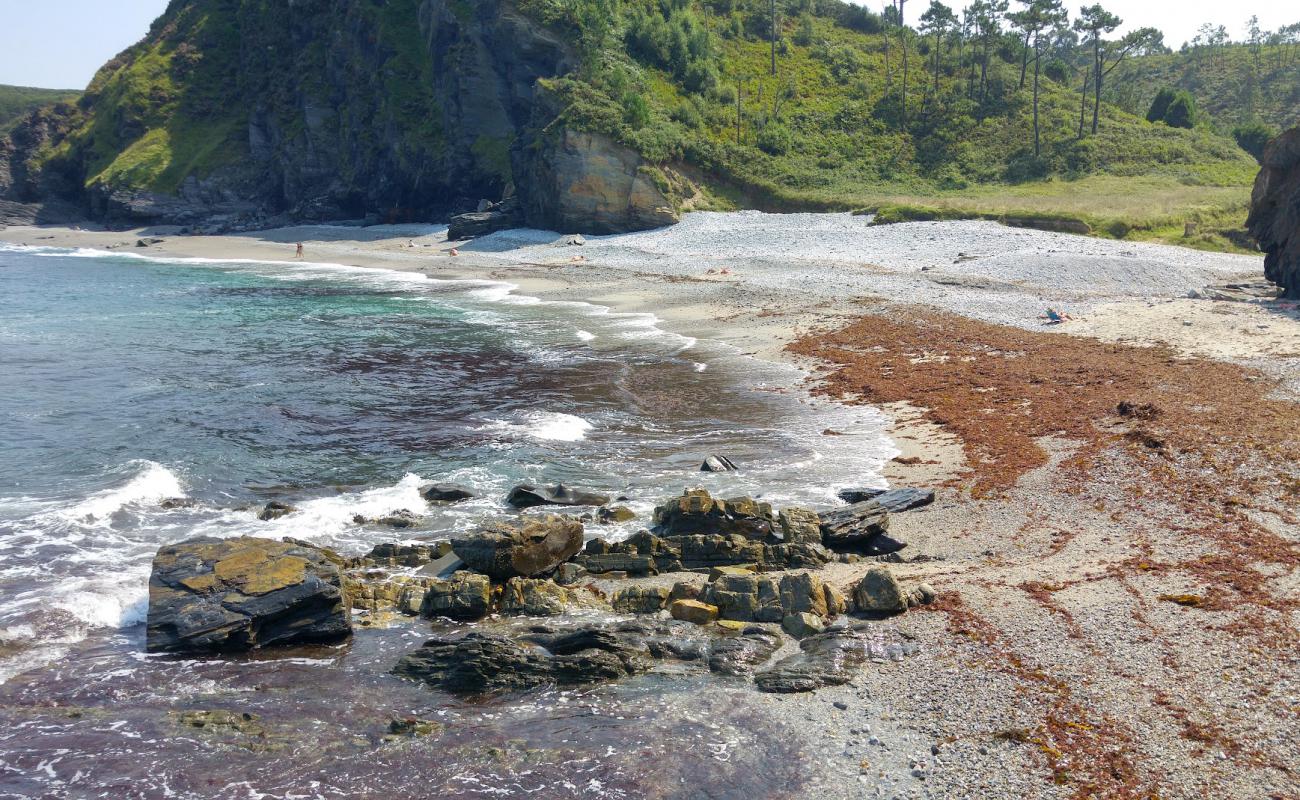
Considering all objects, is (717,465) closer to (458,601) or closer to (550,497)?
(550,497)

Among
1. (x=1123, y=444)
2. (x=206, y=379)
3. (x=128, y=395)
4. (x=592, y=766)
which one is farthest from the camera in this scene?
(x=206, y=379)

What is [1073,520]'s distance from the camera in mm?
12594

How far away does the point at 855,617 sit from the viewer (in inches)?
403

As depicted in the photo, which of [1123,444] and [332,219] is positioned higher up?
[332,219]

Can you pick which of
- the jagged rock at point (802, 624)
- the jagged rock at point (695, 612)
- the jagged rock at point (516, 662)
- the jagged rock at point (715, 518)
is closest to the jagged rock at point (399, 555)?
the jagged rock at point (516, 662)

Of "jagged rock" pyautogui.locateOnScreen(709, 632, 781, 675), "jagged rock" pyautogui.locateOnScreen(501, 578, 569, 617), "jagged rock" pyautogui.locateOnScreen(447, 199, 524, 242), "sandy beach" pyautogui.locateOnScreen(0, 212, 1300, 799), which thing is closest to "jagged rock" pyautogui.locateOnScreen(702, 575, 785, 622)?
"jagged rock" pyautogui.locateOnScreen(709, 632, 781, 675)

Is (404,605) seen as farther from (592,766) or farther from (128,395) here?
(128,395)

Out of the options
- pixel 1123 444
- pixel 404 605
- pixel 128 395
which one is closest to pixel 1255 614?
pixel 1123 444

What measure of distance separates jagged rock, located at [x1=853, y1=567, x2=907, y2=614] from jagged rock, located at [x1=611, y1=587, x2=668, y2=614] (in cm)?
246

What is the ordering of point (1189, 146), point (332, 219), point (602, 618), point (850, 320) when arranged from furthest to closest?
1. point (332, 219)
2. point (1189, 146)
3. point (850, 320)
4. point (602, 618)

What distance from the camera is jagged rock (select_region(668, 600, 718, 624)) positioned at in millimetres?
10531

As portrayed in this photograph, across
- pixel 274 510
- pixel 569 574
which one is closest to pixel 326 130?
pixel 274 510

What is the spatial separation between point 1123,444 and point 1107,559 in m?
5.12

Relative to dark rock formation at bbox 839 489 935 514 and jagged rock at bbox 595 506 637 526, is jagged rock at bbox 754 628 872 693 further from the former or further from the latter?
jagged rock at bbox 595 506 637 526
